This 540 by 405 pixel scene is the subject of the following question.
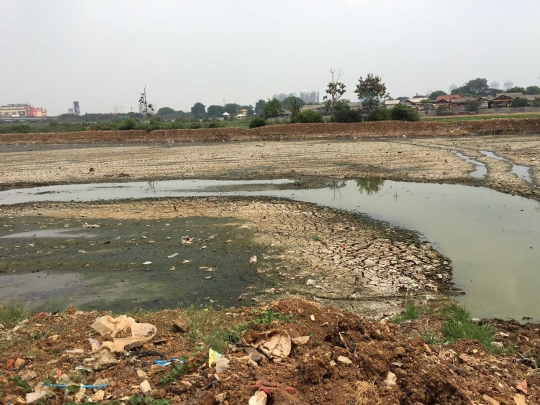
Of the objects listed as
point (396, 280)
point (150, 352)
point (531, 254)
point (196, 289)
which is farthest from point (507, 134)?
point (150, 352)

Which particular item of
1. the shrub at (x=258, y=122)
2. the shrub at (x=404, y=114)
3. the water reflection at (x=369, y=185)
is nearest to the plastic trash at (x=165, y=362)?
the water reflection at (x=369, y=185)

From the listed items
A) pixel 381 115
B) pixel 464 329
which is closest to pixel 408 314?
pixel 464 329

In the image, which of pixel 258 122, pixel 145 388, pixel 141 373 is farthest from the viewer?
pixel 258 122

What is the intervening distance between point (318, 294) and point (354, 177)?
1262 centimetres

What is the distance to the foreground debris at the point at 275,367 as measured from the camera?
11.0 feet

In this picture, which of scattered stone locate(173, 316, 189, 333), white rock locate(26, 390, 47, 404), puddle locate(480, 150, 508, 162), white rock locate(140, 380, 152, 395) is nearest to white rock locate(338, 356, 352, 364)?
white rock locate(140, 380, 152, 395)

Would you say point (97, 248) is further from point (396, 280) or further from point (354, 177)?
point (354, 177)

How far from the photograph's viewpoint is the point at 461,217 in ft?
38.7

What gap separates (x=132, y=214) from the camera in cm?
1317

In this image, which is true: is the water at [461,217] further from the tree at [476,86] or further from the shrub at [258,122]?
the tree at [476,86]

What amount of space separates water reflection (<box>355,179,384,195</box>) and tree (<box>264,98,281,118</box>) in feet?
130

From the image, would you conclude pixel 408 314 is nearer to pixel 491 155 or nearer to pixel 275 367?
pixel 275 367

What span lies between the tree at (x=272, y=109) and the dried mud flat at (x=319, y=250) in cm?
4353

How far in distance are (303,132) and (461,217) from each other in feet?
108
